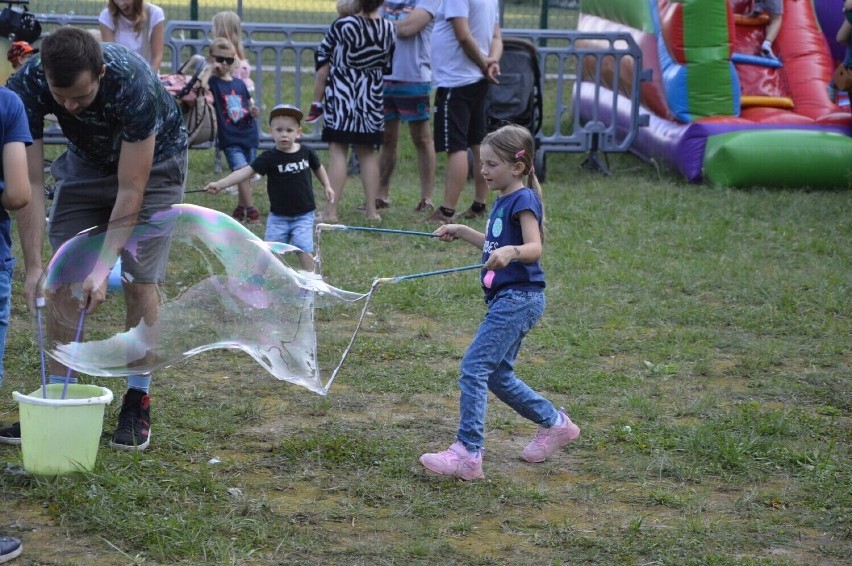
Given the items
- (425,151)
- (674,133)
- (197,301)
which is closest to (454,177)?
(425,151)

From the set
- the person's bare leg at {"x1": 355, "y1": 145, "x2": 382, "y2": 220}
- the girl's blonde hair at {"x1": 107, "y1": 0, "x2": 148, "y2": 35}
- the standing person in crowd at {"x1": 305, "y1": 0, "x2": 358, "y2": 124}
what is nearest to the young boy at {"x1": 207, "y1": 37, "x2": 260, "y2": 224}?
the standing person in crowd at {"x1": 305, "y1": 0, "x2": 358, "y2": 124}

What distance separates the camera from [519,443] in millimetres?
4469

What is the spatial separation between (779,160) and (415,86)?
3588 mm

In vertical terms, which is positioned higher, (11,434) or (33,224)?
(33,224)

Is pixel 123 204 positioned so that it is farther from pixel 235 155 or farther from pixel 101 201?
pixel 235 155

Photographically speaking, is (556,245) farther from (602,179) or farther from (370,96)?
(602,179)

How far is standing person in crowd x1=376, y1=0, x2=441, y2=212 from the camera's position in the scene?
8609 millimetres

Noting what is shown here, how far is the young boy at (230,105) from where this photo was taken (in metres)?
8.66

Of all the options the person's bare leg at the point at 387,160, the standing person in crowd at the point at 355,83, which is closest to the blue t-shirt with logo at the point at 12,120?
the standing person in crowd at the point at 355,83

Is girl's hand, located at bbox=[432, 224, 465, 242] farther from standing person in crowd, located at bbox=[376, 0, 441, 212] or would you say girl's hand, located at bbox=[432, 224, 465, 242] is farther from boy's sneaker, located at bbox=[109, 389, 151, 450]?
standing person in crowd, located at bbox=[376, 0, 441, 212]

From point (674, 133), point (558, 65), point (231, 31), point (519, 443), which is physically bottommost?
point (519, 443)

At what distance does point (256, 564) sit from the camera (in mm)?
3318

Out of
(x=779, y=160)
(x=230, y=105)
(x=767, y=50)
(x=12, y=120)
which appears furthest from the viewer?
(x=767, y=50)

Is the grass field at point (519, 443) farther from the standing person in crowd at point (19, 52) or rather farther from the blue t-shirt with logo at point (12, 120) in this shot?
the standing person in crowd at point (19, 52)
